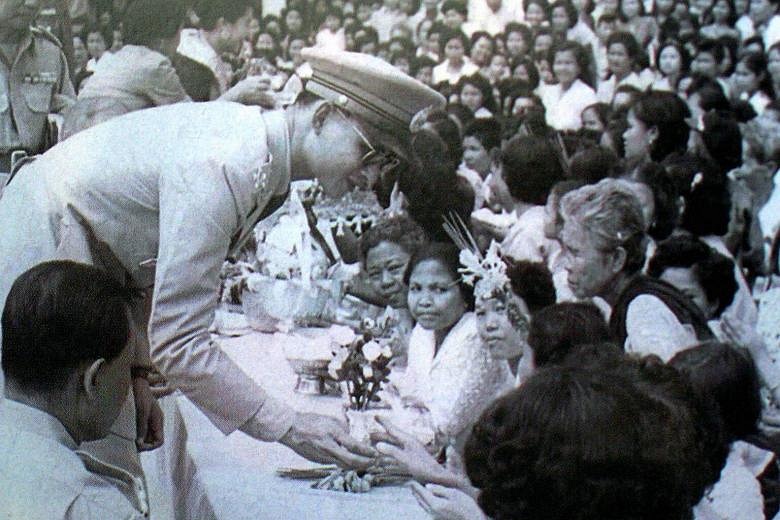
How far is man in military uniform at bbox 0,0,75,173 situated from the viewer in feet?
8.55

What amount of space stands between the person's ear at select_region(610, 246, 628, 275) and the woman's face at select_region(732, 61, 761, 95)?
68 cm

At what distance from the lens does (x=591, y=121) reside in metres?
2.77

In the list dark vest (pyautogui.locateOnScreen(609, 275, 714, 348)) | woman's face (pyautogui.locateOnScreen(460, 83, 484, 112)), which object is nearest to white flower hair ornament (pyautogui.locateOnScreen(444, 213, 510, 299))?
dark vest (pyautogui.locateOnScreen(609, 275, 714, 348))

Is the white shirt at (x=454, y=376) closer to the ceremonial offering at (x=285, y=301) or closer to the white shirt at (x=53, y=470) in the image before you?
the ceremonial offering at (x=285, y=301)

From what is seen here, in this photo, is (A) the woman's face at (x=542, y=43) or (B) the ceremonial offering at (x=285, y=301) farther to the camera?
(A) the woman's face at (x=542, y=43)

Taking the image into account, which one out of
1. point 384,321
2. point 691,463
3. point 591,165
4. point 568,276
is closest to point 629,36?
point 591,165

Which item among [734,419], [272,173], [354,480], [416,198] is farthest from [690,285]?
[272,173]

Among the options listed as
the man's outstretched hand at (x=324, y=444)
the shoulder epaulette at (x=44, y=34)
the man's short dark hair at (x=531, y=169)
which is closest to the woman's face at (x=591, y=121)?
the man's short dark hair at (x=531, y=169)

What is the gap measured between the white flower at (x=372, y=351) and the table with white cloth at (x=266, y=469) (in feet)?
0.39

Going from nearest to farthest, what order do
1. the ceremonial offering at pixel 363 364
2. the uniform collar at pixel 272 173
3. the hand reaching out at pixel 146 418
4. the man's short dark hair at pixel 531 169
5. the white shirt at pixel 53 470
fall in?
the white shirt at pixel 53 470, the uniform collar at pixel 272 173, the hand reaching out at pixel 146 418, the ceremonial offering at pixel 363 364, the man's short dark hair at pixel 531 169

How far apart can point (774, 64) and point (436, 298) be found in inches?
41.4

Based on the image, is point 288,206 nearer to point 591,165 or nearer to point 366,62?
point 366,62

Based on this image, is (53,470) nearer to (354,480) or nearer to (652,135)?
(354,480)

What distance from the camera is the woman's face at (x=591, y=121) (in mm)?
2756
